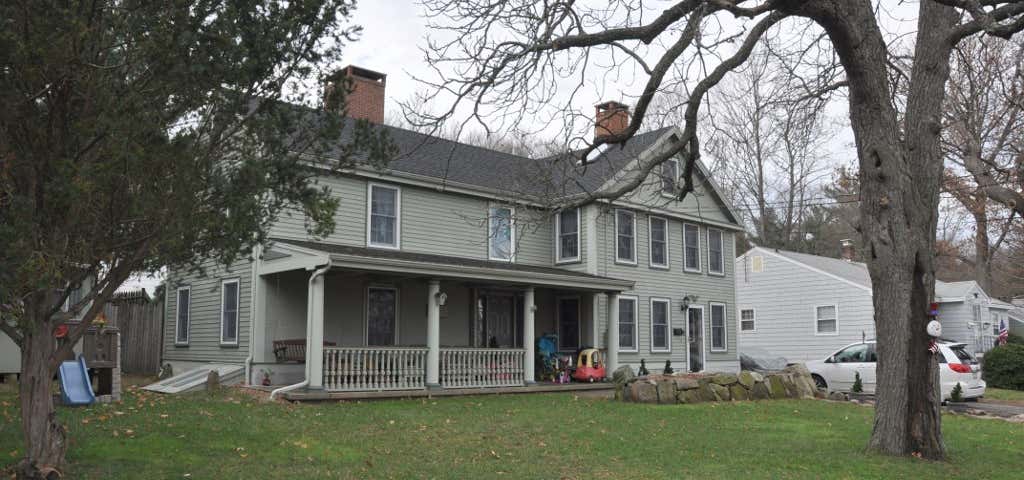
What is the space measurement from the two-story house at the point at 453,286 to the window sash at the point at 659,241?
46mm

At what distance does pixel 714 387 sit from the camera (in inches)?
648

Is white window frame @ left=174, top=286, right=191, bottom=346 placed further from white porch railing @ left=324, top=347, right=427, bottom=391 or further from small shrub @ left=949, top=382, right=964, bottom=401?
small shrub @ left=949, top=382, right=964, bottom=401

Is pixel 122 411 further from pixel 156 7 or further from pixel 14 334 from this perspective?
pixel 156 7

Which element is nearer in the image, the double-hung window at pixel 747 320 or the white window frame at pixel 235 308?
the white window frame at pixel 235 308

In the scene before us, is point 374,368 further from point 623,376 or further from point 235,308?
point 623,376

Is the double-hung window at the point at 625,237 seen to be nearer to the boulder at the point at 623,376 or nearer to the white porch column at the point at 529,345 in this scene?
the boulder at the point at 623,376

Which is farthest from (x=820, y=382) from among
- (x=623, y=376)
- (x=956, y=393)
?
(x=623, y=376)

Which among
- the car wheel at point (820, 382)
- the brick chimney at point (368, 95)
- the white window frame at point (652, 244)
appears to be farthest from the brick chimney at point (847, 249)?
the brick chimney at point (368, 95)

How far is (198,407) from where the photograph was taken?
1238 cm

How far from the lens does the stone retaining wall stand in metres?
15.8

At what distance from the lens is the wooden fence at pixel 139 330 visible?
64.9 feet

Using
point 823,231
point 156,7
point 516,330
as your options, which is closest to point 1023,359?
point 516,330

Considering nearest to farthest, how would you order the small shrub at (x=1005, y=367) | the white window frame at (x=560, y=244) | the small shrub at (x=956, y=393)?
the small shrub at (x=956, y=393) < the white window frame at (x=560, y=244) < the small shrub at (x=1005, y=367)

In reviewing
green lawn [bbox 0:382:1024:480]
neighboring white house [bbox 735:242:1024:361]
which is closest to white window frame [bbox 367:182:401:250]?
green lawn [bbox 0:382:1024:480]
